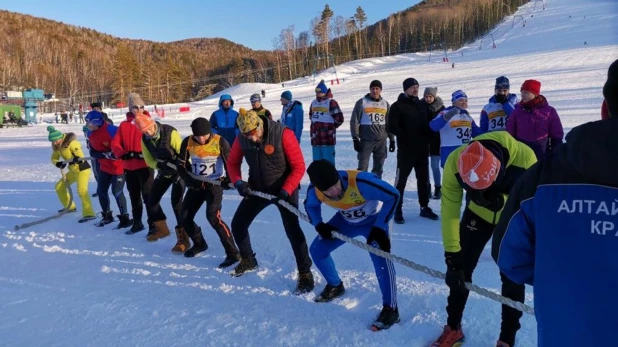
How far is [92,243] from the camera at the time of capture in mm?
5898

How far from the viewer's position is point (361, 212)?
3.51 metres

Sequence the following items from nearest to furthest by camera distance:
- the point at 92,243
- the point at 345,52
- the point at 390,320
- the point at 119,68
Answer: the point at 390,320
the point at 92,243
the point at 119,68
the point at 345,52

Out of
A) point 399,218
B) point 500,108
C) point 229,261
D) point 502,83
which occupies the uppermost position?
point 502,83

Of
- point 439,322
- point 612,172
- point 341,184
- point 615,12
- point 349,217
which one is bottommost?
point 439,322

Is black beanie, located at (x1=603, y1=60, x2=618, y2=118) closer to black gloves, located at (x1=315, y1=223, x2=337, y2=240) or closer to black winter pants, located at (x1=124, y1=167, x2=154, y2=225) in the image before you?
black gloves, located at (x1=315, y1=223, x2=337, y2=240)

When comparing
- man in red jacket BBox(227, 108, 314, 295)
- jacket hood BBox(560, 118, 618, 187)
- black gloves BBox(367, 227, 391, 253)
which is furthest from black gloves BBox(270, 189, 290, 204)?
jacket hood BBox(560, 118, 618, 187)

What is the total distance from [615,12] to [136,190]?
67.3 meters

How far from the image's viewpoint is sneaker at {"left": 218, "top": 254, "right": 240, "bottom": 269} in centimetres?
479

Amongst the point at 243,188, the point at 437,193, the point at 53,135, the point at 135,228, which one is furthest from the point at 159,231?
the point at 437,193

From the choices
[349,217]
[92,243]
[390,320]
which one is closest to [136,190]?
[92,243]

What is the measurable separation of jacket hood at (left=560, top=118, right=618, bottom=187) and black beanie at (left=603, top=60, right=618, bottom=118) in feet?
0.27

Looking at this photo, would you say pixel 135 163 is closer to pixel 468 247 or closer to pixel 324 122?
pixel 324 122

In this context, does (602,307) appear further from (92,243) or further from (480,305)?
(92,243)

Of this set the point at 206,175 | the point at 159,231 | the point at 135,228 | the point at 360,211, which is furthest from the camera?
the point at 135,228
